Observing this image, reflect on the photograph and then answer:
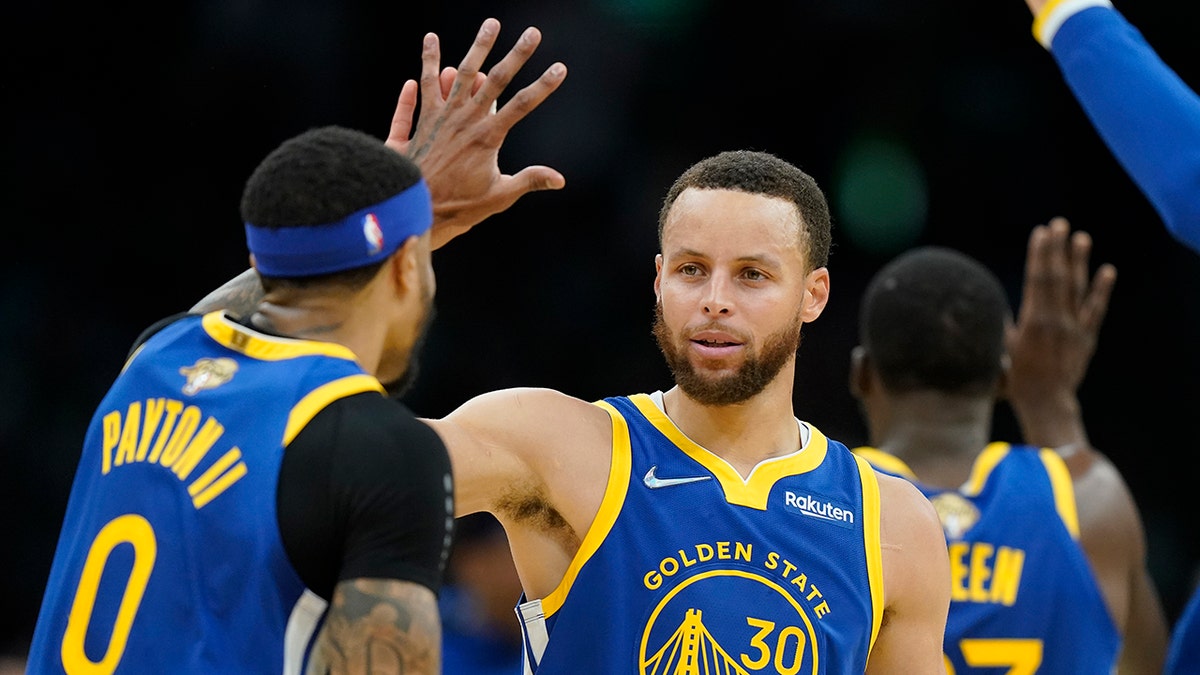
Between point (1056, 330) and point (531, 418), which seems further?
point (1056, 330)

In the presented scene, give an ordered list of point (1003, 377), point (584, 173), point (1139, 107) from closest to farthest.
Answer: point (1139, 107), point (1003, 377), point (584, 173)

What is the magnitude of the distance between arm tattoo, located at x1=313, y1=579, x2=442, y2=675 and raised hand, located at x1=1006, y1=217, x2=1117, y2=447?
14.5 feet

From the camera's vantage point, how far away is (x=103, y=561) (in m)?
3.19

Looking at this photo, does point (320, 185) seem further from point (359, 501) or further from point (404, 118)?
point (404, 118)

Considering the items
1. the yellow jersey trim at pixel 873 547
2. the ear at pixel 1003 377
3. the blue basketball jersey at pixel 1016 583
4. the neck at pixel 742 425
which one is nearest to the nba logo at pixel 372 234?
the neck at pixel 742 425

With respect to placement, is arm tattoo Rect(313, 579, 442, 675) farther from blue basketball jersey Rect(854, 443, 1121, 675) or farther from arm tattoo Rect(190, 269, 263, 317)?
blue basketball jersey Rect(854, 443, 1121, 675)

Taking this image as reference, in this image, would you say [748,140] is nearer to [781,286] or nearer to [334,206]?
[781,286]

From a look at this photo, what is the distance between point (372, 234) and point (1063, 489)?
393 centimetres

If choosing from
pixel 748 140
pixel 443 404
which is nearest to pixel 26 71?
pixel 443 404

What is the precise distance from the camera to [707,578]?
4.20 meters

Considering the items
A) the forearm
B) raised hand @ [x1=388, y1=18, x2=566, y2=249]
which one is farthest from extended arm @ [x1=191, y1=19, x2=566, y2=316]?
the forearm

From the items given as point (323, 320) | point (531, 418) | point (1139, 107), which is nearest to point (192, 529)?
point (323, 320)

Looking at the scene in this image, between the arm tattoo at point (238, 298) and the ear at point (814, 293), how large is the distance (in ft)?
Answer: 5.38

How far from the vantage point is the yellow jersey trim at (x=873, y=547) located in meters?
4.35
